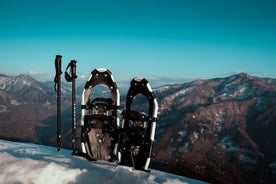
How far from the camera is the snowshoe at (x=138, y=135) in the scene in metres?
8.20

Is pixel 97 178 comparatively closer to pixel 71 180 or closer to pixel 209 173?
pixel 71 180

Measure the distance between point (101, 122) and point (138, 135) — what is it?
4.60ft

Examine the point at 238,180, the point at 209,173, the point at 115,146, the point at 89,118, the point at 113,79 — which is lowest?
the point at 238,180

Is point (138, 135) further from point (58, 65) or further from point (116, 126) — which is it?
point (58, 65)

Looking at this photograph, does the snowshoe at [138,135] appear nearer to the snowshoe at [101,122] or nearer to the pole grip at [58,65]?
the snowshoe at [101,122]

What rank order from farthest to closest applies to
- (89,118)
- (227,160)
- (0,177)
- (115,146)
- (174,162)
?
(227,160) < (174,162) < (89,118) < (115,146) < (0,177)

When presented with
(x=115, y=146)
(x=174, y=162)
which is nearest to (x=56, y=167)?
(x=115, y=146)

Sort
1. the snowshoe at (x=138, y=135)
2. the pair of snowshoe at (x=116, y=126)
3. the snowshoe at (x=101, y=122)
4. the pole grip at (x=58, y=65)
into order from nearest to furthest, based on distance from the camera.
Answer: the snowshoe at (x=138, y=135) → the pair of snowshoe at (x=116, y=126) → the snowshoe at (x=101, y=122) → the pole grip at (x=58, y=65)

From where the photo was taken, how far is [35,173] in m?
5.44

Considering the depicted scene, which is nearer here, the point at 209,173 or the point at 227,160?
the point at 209,173

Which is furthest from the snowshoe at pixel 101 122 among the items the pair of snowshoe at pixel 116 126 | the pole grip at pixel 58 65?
the pole grip at pixel 58 65

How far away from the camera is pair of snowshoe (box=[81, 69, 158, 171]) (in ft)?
27.4

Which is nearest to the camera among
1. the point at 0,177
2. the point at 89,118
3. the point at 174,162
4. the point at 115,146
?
the point at 0,177

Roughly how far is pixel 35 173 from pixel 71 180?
2.40 ft
